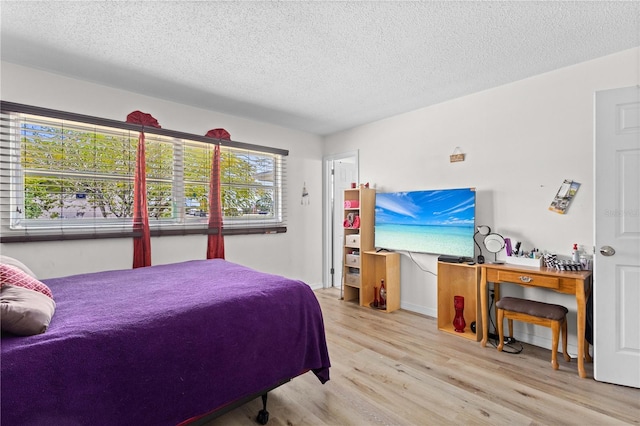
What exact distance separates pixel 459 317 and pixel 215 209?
2979 millimetres

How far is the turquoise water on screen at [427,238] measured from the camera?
124 inches

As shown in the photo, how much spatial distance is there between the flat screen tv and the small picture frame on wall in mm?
671

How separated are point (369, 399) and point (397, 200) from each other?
2.37m

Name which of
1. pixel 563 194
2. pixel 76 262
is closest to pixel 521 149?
pixel 563 194

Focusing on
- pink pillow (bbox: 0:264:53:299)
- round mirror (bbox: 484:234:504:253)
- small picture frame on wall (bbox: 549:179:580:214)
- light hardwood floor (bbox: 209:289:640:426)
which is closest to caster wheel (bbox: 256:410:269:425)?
light hardwood floor (bbox: 209:289:640:426)

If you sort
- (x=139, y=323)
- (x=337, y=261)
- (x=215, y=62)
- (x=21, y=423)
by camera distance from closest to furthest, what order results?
(x=21, y=423)
(x=139, y=323)
(x=215, y=62)
(x=337, y=261)

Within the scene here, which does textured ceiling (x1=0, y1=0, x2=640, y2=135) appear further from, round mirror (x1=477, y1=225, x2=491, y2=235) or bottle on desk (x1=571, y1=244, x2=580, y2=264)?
bottle on desk (x1=571, y1=244, x2=580, y2=264)

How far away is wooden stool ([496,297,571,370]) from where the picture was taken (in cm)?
233

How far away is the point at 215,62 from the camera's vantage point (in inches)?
99.3

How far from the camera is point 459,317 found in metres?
3.09

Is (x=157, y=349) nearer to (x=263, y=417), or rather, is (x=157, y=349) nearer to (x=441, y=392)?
(x=263, y=417)

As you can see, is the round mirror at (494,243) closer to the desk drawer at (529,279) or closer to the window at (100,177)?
the desk drawer at (529,279)

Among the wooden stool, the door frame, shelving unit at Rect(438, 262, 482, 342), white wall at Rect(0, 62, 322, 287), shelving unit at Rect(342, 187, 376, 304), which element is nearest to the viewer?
the wooden stool

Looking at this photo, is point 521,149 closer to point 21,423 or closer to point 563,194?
point 563,194
